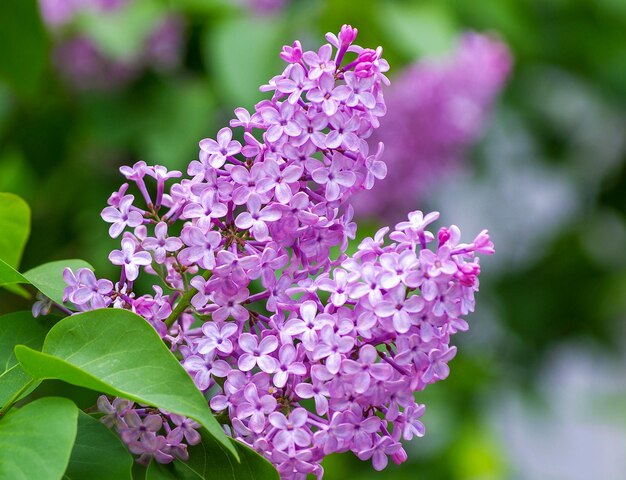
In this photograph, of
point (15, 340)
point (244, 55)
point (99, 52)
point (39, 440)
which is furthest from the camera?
point (99, 52)

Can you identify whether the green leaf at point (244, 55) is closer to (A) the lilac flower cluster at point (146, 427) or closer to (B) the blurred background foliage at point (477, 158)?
(B) the blurred background foliage at point (477, 158)

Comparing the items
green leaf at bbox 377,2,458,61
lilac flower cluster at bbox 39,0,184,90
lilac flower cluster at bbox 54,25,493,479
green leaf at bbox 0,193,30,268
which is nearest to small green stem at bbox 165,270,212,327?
lilac flower cluster at bbox 54,25,493,479

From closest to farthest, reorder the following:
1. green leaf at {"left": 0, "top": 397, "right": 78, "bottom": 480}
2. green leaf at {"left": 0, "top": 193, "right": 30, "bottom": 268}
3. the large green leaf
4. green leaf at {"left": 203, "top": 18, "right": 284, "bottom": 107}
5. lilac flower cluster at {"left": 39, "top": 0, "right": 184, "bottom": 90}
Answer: green leaf at {"left": 0, "top": 397, "right": 78, "bottom": 480}, green leaf at {"left": 0, "top": 193, "right": 30, "bottom": 268}, the large green leaf, green leaf at {"left": 203, "top": 18, "right": 284, "bottom": 107}, lilac flower cluster at {"left": 39, "top": 0, "right": 184, "bottom": 90}

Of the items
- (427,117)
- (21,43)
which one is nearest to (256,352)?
(21,43)

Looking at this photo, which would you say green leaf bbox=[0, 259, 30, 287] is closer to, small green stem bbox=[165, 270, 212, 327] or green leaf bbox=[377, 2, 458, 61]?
small green stem bbox=[165, 270, 212, 327]

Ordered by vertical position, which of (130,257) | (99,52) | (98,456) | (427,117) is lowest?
(98,456)

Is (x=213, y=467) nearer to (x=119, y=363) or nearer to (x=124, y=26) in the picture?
(x=119, y=363)
